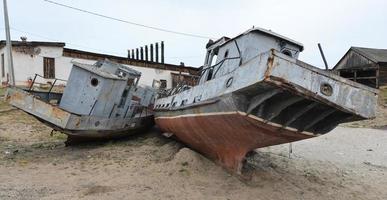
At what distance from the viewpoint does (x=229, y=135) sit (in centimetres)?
847

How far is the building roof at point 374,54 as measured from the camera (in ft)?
122

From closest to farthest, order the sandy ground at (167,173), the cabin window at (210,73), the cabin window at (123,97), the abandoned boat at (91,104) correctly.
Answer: the sandy ground at (167,173), the cabin window at (210,73), the abandoned boat at (91,104), the cabin window at (123,97)

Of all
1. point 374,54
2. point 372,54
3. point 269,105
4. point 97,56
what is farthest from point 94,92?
point 374,54

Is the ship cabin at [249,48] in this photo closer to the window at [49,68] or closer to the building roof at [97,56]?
the building roof at [97,56]

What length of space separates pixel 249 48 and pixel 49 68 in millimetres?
21721

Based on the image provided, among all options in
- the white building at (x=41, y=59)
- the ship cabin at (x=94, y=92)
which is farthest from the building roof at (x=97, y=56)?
the ship cabin at (x=94, y=92)

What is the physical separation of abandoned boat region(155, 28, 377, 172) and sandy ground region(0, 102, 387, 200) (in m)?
0.76

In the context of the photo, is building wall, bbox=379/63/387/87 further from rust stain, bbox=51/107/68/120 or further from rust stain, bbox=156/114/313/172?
rust stain, bbox=51/107/68/120

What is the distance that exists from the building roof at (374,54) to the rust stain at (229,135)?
3093 cm

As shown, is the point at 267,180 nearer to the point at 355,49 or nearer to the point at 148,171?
the point at 148,171

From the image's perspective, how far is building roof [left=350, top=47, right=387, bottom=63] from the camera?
37.2 m

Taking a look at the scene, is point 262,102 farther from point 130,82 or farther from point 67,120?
point 130,82

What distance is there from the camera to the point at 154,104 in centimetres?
1429

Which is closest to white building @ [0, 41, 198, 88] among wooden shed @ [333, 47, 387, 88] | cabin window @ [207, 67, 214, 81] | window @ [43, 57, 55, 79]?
window @ [43, 57, 55, 79]
